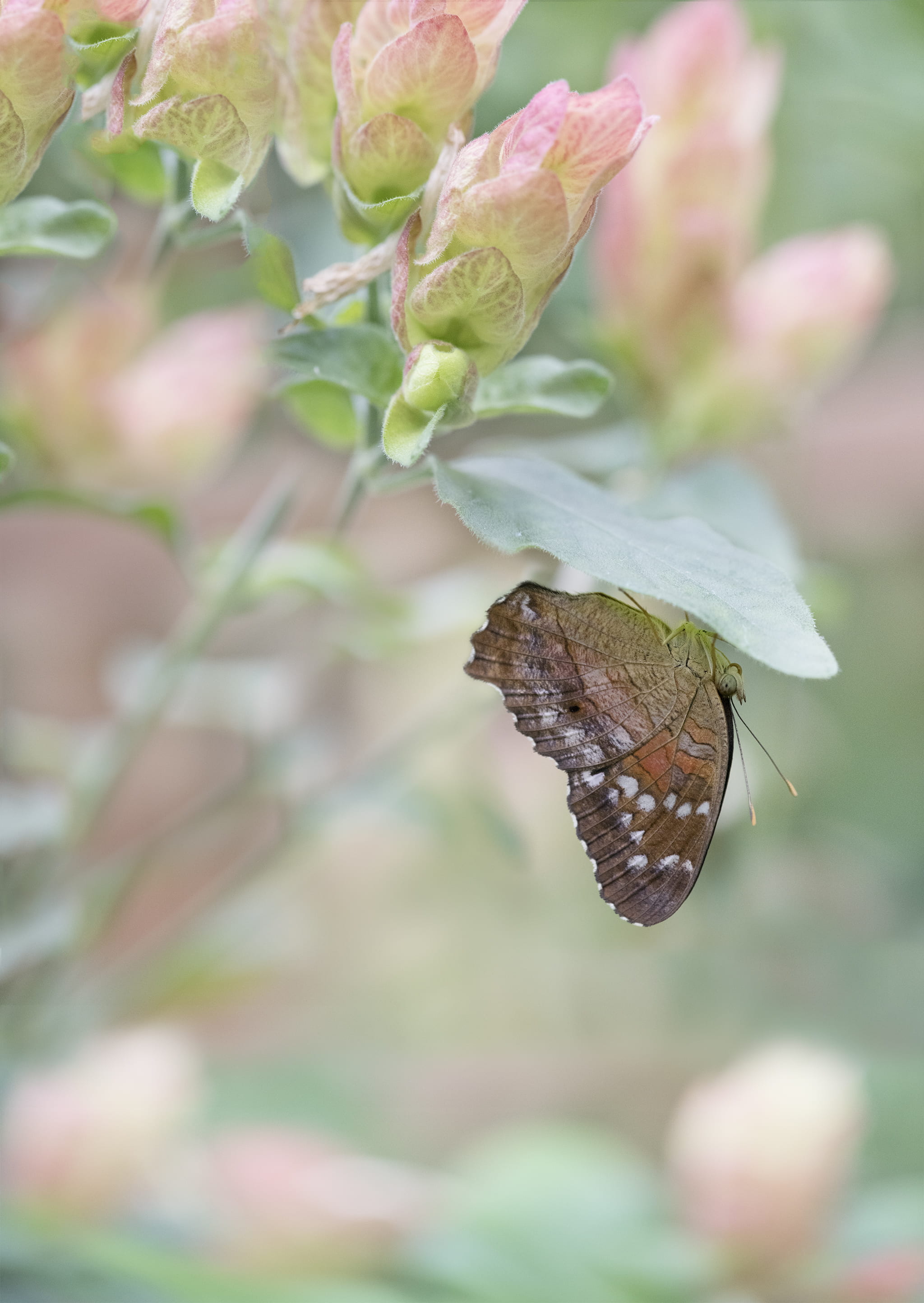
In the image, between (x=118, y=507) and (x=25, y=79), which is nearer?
(x=25, y=79)

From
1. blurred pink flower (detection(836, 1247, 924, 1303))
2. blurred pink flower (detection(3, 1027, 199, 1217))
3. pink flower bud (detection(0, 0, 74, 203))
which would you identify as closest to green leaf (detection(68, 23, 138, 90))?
pink flower bud (detection(0, 0, 74, 203))

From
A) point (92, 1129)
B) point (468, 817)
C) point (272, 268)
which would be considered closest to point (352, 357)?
point (272, 268)

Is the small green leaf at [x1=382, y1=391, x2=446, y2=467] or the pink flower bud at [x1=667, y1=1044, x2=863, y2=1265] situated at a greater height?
the small green leaf at [x1=382, y1=391, x2=446, y2=467]

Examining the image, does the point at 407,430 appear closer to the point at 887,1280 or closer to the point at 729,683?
the point at 729,683

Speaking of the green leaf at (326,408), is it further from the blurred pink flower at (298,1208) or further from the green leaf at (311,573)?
the blurred pink flower at (298,1208)

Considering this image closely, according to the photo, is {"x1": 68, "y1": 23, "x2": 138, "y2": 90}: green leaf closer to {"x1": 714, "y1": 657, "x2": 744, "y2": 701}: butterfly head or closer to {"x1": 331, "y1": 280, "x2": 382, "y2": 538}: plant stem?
{"x1": 331, "y1": 280, "x2": 382, "y2": 538}: plant stem
